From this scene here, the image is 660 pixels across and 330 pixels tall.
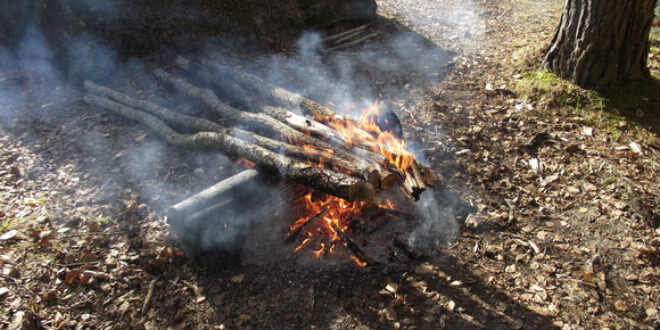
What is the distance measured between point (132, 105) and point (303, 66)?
3699 millimetres

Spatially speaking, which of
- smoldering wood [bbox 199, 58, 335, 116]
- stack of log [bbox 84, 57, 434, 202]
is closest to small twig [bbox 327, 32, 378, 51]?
smoldering wood [bbox 199, 58, 335, 116]

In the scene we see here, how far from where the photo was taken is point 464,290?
388 centimetres

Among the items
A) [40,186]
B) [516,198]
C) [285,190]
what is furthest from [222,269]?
[516,198]

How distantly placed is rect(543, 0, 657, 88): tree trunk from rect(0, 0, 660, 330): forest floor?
0.30 metres

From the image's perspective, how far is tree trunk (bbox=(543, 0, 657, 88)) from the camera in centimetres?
588

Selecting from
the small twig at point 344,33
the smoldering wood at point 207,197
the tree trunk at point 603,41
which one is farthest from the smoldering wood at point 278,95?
the tree trunk at point 603,41

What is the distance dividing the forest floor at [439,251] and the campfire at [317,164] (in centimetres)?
46

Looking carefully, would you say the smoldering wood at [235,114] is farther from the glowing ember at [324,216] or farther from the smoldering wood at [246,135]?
the glowing ember at [324,216]

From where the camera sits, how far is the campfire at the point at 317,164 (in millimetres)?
4141

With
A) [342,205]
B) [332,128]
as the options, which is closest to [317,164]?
[342,205]

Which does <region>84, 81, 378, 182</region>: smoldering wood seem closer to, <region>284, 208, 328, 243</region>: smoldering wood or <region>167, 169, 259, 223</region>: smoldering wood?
<region>167, 169, 259, 223</region>: smoldering wood

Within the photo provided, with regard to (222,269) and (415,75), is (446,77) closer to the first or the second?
(415,75)

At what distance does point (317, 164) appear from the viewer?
4449 millimetres

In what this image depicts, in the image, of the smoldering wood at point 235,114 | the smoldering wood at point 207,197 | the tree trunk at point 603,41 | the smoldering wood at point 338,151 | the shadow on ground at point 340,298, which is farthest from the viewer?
the tree trunk at point 603,41
